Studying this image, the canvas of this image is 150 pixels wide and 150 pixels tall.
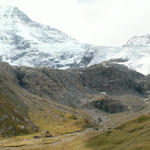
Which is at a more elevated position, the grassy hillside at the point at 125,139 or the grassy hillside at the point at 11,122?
the grassy hillside at the point at 125,139

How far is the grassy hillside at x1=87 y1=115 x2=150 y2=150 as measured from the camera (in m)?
75.7

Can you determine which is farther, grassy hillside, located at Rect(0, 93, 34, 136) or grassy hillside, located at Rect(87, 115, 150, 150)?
grassy hillside, located at Rect(0, 93, 34, 136)

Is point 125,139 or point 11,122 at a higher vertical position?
point 125,139

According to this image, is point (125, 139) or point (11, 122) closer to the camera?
point (125, 139)

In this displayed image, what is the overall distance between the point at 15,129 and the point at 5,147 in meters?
42.9

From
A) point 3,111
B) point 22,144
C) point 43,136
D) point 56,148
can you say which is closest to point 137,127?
point 56,148

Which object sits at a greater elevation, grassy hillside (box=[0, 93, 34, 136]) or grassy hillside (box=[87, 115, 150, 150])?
grassy hillside (box=[87, 115, 150, 150])

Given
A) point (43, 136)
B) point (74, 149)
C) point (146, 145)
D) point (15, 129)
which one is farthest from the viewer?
point (15, 129)

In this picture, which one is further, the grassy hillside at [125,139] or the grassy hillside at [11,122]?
the grassy hillside at [11,122]

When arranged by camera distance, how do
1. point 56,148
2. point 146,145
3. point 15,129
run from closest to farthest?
point 146,145
point 56,148
point 15,129

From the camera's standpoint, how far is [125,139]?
87.6 m

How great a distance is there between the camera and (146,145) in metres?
71.6

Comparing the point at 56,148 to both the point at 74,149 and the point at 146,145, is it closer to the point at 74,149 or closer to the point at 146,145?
the point at 74,149

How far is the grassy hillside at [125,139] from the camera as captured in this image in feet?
248
